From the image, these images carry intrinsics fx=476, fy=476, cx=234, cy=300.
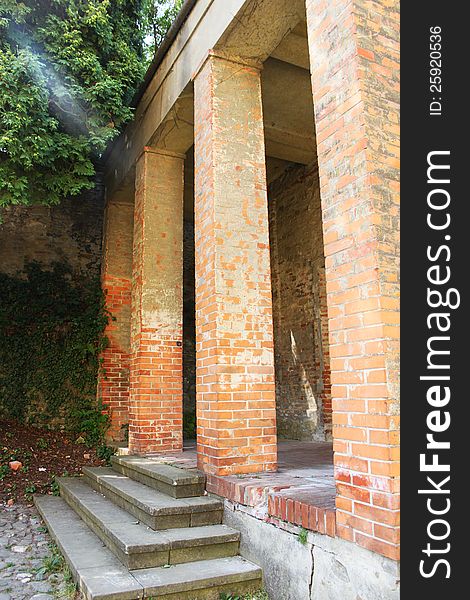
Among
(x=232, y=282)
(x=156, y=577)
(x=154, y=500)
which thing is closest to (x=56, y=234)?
(x=232, y=282)

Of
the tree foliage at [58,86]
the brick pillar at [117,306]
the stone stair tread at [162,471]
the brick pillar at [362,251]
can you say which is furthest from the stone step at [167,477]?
the tree foliage at [58,86]

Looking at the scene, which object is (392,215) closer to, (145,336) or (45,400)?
(145,336)

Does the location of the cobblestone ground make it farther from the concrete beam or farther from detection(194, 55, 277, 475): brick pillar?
the concrete beam

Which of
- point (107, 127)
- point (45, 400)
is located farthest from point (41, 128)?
point (45, 400)

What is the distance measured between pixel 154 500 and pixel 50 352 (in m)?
5.01

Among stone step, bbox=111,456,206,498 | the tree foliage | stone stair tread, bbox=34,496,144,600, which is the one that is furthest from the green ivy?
stone stair tread, bbox=34,496,144,600

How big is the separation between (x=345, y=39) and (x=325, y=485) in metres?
2.99

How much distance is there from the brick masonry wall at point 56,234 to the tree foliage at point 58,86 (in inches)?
93.1

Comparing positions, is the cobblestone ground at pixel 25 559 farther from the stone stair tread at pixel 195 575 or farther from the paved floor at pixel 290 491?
the paved floor at pixel 290 491

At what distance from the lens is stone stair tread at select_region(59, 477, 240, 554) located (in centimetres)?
325

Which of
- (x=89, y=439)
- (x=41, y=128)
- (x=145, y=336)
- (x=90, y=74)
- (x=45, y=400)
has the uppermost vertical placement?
(x=90, y=74)

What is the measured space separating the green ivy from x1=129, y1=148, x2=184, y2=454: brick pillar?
205 centimetres

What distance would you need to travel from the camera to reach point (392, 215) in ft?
8.30

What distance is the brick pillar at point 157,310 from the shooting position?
6.00 meters
